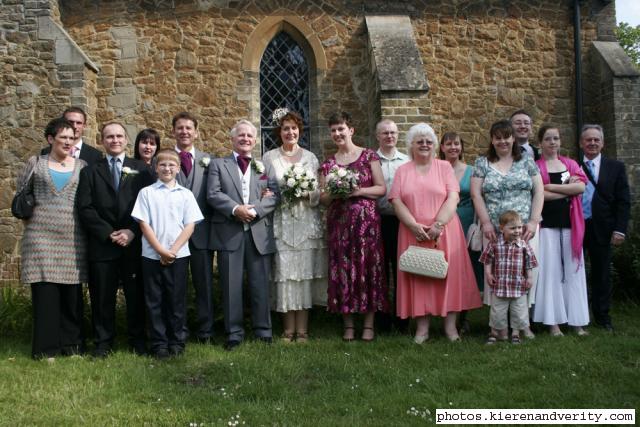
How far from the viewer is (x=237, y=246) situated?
18.3ft

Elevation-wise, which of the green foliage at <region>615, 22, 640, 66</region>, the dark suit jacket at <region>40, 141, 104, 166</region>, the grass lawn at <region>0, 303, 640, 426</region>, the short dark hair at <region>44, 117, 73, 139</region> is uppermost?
the green foliage at <region>615, 22, 640, 66</region>

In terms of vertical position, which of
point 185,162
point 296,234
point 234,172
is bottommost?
point 296,234

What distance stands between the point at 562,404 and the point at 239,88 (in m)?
7.81

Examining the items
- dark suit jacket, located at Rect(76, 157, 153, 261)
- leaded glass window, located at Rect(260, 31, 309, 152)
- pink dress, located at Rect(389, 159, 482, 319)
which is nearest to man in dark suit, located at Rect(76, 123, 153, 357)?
dark suit jacket, located at Rect(76, 157, 153, 261)

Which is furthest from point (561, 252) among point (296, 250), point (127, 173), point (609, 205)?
point (127, 173)

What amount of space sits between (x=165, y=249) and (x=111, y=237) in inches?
20.3

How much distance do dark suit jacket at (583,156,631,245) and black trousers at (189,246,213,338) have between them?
4.01 meters

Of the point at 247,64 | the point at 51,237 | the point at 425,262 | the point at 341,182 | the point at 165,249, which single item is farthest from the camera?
the point at 247,64

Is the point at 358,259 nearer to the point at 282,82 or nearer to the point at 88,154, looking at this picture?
the point at 88,154

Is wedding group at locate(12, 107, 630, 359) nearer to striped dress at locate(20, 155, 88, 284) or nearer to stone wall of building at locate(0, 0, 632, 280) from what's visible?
striped dress at locate(20, 155, 88, 284)

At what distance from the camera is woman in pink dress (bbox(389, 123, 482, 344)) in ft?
18.2

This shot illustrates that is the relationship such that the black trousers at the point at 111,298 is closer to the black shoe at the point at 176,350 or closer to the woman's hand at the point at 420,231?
the black shoe at the point at 176,350

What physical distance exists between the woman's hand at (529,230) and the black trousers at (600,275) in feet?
3.43

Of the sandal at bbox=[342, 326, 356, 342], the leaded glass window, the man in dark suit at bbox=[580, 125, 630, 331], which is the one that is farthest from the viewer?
the leaded glass window
